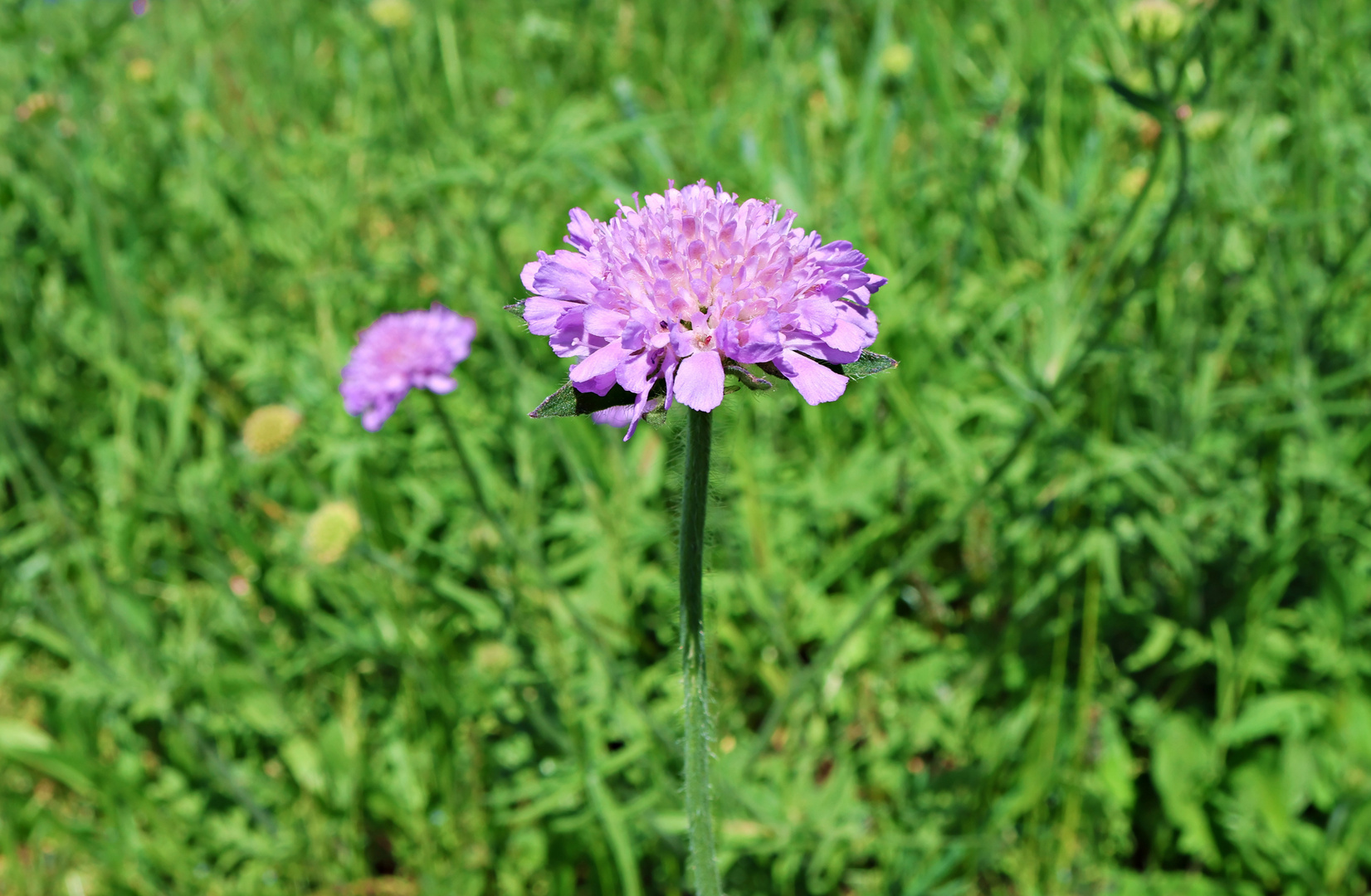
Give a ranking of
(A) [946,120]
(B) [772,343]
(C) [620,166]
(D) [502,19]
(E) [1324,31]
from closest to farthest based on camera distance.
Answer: (B) [772,343], (E) [1324,31], (A) [946,120], (C) [620,166], (D) [502,19]

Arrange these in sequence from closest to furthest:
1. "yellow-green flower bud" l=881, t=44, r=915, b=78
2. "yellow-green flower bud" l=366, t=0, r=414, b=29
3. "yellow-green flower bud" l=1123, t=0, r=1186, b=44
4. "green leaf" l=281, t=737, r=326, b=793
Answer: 1. "yellow-green flower bud" l=1123, t=0, r=1186, b=44
2. "green leaf" l=281, t=737, r=326, b=793
3. "yellow-green flower bud" l=366, t=0, r=414, b=29
4. "yellow-green flower bud" l=881, t=44, r=915, b=78

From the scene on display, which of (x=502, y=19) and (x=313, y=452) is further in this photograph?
(x=502, y=19)

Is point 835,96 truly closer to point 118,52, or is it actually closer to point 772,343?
point 772,343

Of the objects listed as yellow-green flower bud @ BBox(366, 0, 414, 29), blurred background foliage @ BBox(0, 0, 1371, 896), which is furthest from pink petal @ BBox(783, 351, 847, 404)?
yellow-green flower bud @ BBox(366, 0, 414, 29)

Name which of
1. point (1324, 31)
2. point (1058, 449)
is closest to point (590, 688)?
point (1058, 449)

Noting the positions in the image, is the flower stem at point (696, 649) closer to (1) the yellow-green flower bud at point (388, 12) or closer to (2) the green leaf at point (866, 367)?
(2) the green leaf at point (866, 367)

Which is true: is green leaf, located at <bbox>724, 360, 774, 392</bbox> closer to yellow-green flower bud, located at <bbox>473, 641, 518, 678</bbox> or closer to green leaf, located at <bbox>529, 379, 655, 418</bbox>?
green leaf, located at <bbox>529, 379, 655, 418</bbox>

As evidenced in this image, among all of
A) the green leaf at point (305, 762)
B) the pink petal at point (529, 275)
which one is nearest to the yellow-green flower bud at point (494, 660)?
the green leaf at point (305, 762)
